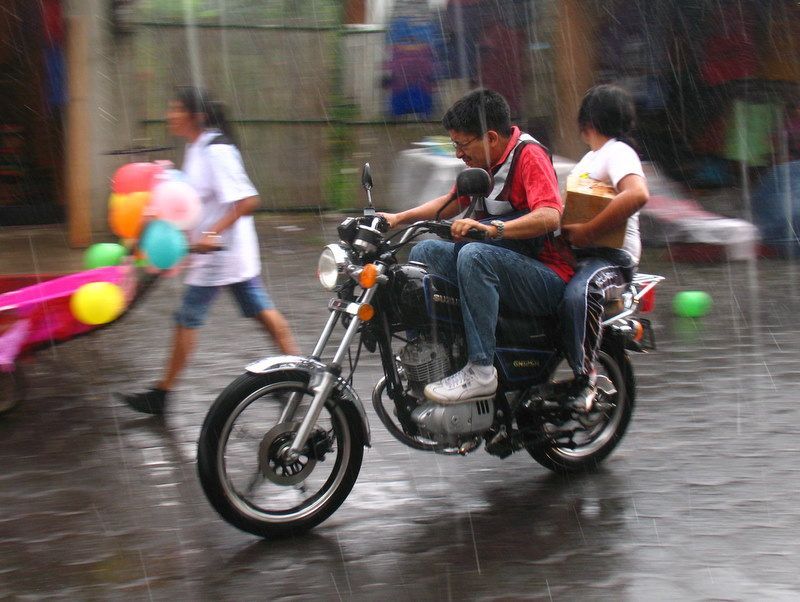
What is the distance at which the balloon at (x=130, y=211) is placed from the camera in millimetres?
6199

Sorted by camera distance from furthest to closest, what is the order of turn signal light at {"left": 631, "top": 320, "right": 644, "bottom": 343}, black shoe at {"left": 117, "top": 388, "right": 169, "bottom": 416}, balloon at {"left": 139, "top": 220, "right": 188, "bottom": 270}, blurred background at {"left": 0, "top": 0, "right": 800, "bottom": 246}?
blurred background at {"left": 0, "top": 0, "right": 800, "bottom": 246} → black shoe at {"left": 117, "top": 388, "right": 169, "bottom": 416} → balloon at {"left": 139, "top": 220, "right": 188, "bottom": 270} → turn signal light at {"left": 631, "top": 320, "right": 644, "bottom": 343}

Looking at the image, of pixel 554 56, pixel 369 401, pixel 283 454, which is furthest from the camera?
pixel 554 56

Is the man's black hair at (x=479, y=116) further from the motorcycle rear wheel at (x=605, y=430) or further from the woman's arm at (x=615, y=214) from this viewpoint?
the motorcycle rear wheel at (x=605, y=430)

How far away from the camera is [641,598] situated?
4.02 metres

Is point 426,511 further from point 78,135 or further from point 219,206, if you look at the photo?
point 78,135

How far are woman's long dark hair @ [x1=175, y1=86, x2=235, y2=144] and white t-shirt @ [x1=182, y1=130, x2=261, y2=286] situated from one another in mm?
69

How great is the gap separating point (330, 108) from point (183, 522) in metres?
8.21

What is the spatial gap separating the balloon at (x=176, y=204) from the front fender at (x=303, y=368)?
1.84 metres

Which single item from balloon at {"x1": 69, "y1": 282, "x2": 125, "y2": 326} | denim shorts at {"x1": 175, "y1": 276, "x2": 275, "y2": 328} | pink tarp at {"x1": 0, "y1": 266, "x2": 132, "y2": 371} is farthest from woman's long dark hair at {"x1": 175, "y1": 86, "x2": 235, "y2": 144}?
balloon at {"x1": 69, "y1": 282, "x2": 125, "y2": 326}

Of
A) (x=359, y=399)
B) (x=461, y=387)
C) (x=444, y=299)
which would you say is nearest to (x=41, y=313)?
(x=359, y=399)

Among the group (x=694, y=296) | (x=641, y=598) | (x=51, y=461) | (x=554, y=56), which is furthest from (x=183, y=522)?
(x=554, y=56)

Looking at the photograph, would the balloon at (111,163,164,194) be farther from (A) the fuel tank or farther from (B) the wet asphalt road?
(A) the fuel tank

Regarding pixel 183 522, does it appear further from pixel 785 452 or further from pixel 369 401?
pixel 785 452

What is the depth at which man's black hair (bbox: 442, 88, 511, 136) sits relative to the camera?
15.6ft
